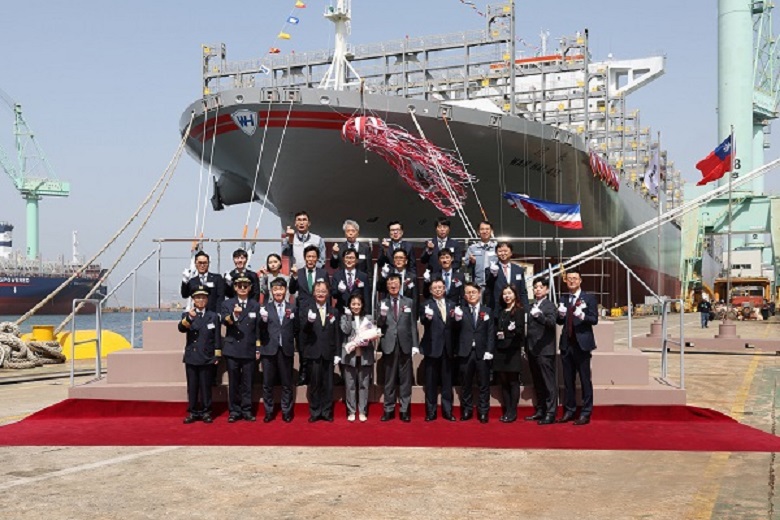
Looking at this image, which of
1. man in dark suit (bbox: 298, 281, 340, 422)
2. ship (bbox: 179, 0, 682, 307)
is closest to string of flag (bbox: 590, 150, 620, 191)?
ship (bbox: 179, 0, 682, 307)

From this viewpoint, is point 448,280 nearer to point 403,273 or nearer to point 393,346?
point 403,273

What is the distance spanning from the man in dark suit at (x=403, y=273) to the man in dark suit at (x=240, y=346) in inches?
59.7

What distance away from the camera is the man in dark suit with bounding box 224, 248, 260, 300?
8664 mm

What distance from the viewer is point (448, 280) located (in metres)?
8.74

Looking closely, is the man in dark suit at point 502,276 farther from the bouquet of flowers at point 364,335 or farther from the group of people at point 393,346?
the bouquet of flowers at point 364,335

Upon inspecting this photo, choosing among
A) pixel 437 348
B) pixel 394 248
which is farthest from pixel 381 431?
pixel 394 248

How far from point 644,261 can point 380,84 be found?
20.1 m

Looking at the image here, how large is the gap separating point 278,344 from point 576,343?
9.95 ft

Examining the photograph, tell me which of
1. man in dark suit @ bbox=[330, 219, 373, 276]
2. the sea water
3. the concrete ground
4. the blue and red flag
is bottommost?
the sea water

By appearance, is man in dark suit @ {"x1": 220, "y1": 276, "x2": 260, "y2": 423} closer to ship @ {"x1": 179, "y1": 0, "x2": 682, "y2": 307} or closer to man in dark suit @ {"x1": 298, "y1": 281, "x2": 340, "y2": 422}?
man in dark suit @ {"x1": 298, "y1": 281, "x2": 340, "y2": 422}

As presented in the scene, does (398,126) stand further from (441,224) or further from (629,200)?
(629,200)

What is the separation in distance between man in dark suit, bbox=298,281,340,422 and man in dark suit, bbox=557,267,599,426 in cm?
235

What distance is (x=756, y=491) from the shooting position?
5.09m

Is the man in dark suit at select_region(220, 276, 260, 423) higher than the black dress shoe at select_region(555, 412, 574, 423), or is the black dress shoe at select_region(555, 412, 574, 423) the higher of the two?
the man in dark suit at select_region(220, 276, 260, 423)
